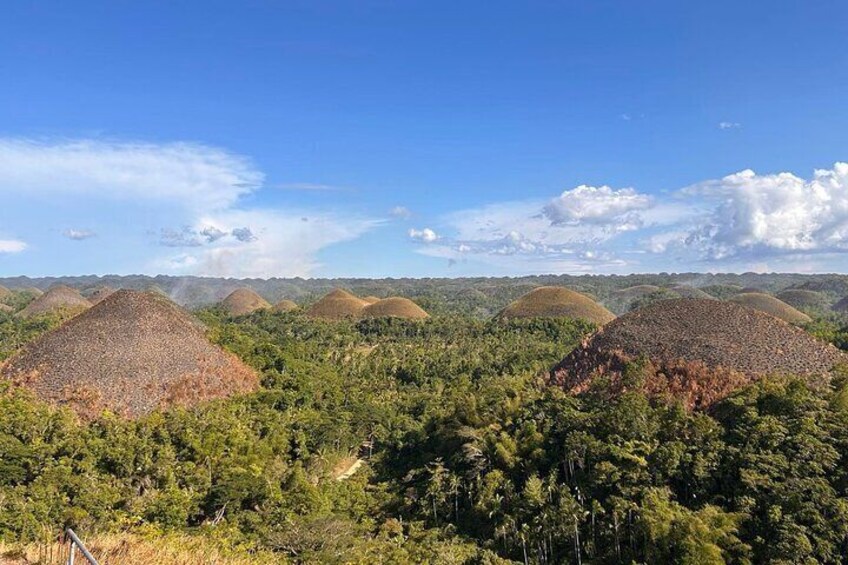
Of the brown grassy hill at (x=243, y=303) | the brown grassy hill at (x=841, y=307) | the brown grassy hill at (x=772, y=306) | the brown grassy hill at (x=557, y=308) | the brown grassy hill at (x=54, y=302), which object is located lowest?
the brown grassy hill at (x=841, y=307)

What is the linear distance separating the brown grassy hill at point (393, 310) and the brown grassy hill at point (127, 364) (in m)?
58.0

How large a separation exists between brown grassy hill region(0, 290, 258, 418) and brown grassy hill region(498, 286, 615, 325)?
187 ft

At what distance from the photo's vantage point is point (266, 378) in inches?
1500

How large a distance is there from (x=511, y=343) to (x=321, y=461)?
1564 inches

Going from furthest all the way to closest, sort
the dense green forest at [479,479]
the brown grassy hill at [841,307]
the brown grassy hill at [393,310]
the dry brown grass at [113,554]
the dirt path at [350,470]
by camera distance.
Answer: the brown grassy hill at [841,307], the brown grassy hill at [393,310], the dirt path at [350,470], the dense green forest at [479,479], the dry brown grass at [113,554]

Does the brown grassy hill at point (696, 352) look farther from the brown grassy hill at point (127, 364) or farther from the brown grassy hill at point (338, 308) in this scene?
the brown grassy hill at point (338, 308)

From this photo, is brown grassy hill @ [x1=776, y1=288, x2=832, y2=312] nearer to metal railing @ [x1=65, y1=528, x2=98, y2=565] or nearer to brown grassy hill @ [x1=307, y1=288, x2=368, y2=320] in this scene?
brown grassy hill @ [x1=307, y1=288, x2=368, y2=320]

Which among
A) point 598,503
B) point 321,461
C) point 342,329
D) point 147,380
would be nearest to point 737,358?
point 598,503

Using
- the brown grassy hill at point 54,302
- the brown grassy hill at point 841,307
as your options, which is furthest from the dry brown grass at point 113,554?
the brown grassy hill at point 841,307

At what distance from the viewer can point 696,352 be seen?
90.6ft

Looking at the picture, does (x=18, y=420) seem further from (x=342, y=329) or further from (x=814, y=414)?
(x=342, y=329)

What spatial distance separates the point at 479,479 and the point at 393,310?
245ft

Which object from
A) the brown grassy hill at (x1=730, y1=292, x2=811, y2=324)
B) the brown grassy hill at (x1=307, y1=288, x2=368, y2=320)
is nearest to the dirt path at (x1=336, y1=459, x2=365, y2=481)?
the brown grassy hill at (x1=307, y1=288, x2=368, y2=320)

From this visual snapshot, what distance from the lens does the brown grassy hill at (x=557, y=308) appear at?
83750 mm
